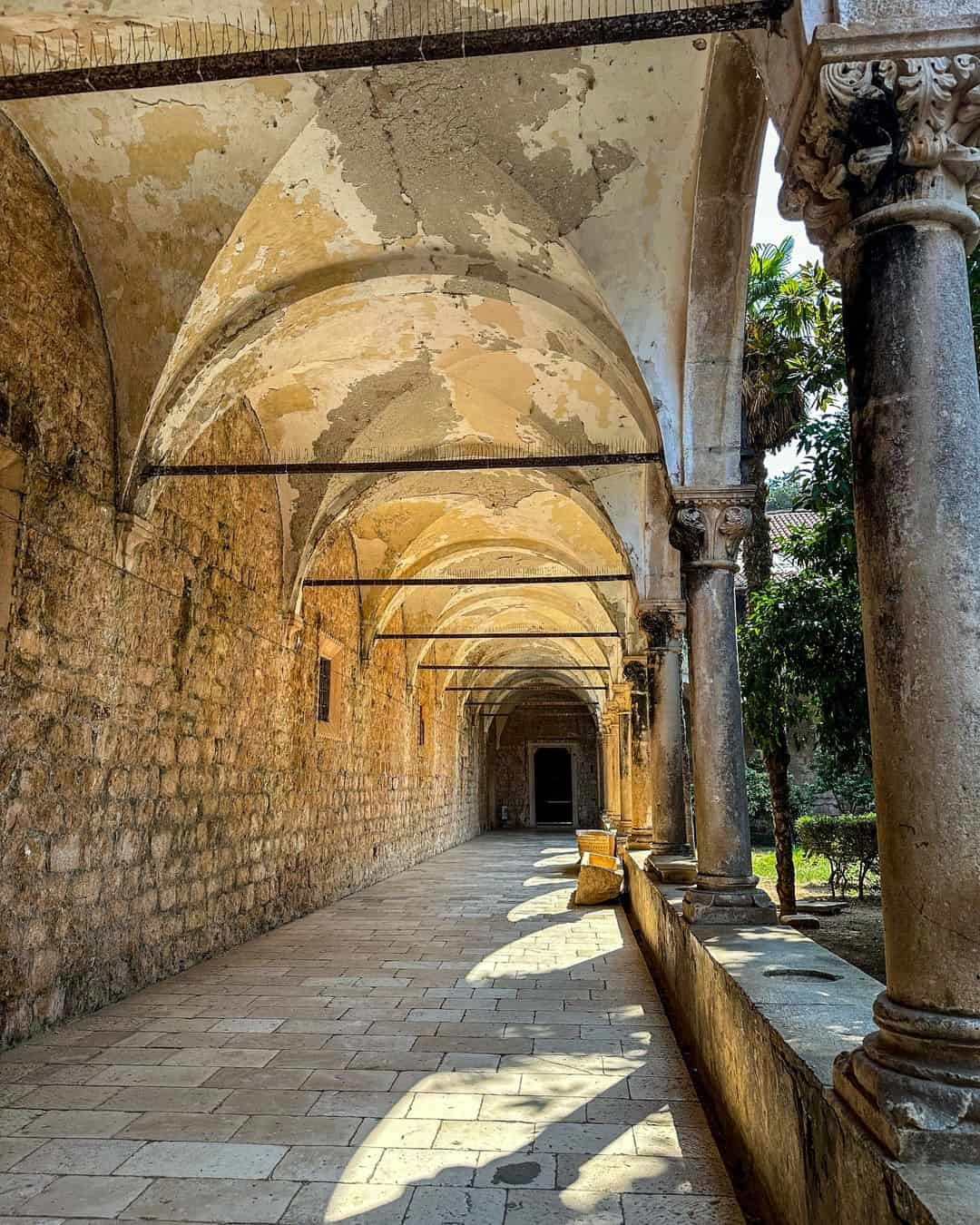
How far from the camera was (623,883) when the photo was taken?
10.2 meters

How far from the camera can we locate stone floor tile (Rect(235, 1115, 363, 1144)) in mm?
3105

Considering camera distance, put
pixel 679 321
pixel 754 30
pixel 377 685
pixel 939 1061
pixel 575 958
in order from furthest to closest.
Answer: pixel 377 685 → pixel 575 958 → pixel 679 321 → pixel 754 30 → pixel 939 1061

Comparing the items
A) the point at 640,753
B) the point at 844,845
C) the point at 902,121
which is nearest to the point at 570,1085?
the point at 902,121

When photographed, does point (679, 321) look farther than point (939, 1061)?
Yes

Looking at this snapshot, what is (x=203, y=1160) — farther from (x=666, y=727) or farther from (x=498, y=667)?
(x=498, y=667)

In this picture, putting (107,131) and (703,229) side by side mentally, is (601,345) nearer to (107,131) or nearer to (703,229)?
(703,229)

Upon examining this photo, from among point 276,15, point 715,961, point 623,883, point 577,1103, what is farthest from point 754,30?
point 623,883

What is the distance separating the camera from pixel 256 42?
161 inches

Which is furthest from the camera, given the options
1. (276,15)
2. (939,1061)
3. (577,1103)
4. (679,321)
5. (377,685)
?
(377,685)

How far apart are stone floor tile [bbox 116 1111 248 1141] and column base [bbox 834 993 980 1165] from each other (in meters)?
2.26

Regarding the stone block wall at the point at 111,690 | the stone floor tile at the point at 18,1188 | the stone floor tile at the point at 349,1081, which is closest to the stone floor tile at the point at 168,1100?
the stone floor tile at the point at 349,1081

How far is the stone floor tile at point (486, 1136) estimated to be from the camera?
305cm

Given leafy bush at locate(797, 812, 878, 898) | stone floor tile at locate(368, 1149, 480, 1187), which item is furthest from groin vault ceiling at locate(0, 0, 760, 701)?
leafy bush at locate(797, 812, 878, 898)

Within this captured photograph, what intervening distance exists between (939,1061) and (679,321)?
14.5 feet
